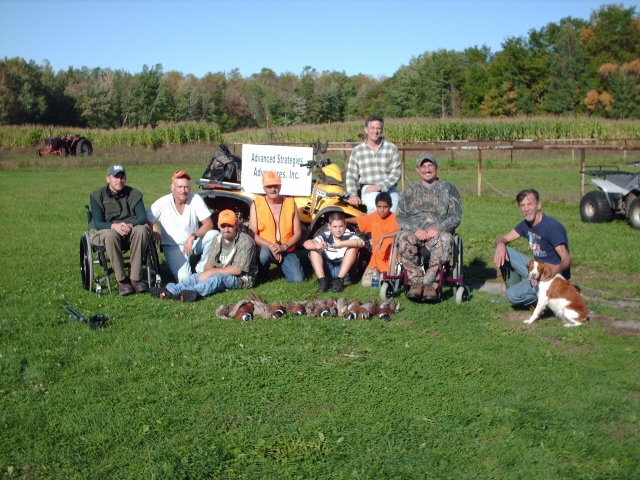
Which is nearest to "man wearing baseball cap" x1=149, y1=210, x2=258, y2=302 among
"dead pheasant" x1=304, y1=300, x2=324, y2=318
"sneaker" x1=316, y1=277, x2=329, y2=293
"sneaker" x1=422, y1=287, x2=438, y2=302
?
"sneaker" x1=316, y1=277, x2=329, y2=293

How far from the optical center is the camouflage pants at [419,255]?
6840 mm

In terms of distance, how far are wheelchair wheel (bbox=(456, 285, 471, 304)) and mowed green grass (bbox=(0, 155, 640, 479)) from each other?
9 centimetres

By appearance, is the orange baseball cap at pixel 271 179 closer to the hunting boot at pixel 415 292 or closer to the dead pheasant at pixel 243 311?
the dead pheasant at pixel 243 311

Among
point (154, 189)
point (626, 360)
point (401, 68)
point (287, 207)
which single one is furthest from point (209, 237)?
point (401, 68)

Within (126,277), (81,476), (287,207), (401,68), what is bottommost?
(81,476)

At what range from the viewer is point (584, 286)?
7.60 meters

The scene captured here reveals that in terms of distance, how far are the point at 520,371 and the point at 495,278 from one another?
347 cm

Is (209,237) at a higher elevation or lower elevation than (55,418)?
higher

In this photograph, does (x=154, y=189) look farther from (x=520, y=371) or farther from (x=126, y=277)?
(x=520, y=371)

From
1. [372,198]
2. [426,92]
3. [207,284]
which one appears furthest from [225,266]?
[426,92]

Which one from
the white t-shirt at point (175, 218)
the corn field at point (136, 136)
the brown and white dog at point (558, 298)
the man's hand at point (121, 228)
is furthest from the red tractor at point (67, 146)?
the brown and white dog at point (558, 298)

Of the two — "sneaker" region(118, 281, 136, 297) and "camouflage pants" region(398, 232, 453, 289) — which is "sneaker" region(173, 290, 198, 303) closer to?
"sneaker" region(118, 281, 136, 297)

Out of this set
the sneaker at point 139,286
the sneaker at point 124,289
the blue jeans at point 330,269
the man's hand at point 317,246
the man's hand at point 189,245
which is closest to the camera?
the sneaker at point 124,289

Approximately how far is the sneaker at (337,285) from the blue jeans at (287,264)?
0.63 meters
